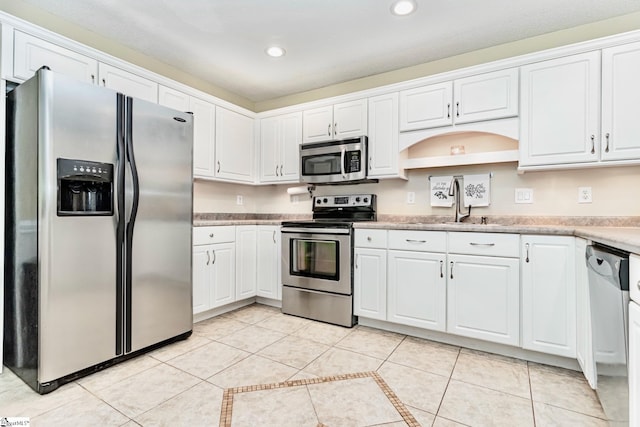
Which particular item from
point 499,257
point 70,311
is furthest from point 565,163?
point 70,311

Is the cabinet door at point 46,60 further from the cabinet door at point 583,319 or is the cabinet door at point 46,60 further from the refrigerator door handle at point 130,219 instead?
the cabinet door at point 583,319

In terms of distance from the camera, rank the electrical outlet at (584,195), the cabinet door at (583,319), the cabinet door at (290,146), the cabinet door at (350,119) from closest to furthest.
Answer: the cabinet door at (583,319)
the electrical outlet at (584,195)
the cabinet door at (350,119)
the cabinet door at (290,146)

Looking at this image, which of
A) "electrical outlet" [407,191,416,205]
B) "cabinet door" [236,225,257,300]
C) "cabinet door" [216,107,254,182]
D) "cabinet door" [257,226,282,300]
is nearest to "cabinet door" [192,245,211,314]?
"cabinet door" [236,225,257,300]

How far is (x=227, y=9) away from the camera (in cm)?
229

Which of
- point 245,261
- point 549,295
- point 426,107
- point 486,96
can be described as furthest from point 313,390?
point 486,96

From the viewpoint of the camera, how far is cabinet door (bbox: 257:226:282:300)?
11.1 feet

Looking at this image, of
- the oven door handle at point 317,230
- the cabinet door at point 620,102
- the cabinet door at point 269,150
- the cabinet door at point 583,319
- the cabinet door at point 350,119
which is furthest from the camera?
the cabinet door at point 269,150

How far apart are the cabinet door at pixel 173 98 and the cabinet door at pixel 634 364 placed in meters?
3.25

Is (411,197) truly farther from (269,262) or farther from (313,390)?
(313,390)

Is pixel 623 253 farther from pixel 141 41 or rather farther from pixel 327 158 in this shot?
pixel 141 41

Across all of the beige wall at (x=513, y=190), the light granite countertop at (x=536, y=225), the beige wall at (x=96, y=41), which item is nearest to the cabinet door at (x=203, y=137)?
the beige wall at (x=513, y=190)

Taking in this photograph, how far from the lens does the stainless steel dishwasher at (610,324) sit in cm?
120

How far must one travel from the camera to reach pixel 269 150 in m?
3.73

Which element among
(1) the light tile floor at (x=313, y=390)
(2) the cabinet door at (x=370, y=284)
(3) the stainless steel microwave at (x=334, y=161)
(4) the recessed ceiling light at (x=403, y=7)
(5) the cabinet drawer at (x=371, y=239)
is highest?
(4) the recessed ceiling light at (x=403, y=7)
